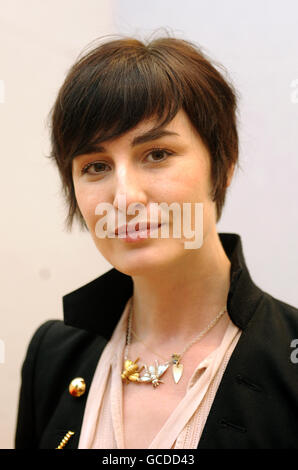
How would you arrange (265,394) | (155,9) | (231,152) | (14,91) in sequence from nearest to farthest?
(265,394) < (231,152) < (155,9) < (14,91)

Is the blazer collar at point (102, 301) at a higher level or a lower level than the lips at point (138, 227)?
lower

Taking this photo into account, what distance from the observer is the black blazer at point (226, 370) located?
971 millimetres

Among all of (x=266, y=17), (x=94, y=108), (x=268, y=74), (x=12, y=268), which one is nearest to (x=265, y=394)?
(x=94, y=108)

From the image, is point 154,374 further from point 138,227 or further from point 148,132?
point 148,132

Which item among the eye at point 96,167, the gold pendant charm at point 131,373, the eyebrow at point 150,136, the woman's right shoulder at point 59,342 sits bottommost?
the gold pendant charm at point 131,373

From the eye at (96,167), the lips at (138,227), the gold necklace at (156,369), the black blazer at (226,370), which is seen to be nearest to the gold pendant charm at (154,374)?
the gold necklace at (156,369)

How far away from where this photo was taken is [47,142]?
5.87 feet

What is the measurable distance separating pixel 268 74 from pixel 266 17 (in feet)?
0.44

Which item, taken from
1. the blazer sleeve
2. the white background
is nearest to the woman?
the blazer sleeve

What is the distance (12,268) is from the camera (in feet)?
5.76

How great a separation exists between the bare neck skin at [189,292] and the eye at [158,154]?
20cm

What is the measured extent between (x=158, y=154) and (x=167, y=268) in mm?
213

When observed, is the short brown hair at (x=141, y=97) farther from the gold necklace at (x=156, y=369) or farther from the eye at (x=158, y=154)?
the gold necklace at (x=156, y=369)
